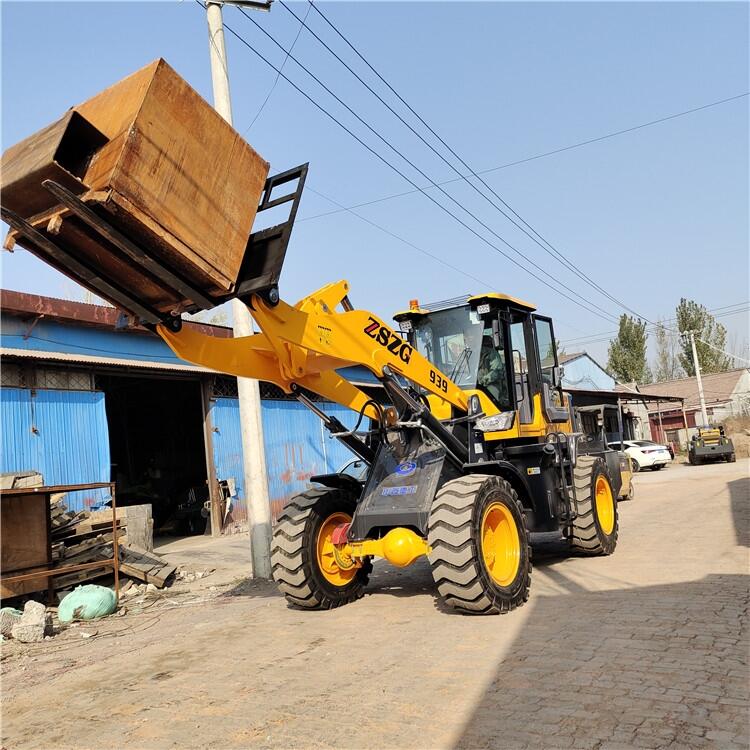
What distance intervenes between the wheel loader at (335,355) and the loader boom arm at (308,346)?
17 millimetres

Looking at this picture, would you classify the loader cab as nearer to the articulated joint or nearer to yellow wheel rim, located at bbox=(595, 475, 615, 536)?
yellow wheel rim, located at bbox=(595, 475, 615, 536)

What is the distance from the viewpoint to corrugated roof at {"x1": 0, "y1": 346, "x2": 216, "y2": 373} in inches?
473

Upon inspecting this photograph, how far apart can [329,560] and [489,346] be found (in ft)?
10.2

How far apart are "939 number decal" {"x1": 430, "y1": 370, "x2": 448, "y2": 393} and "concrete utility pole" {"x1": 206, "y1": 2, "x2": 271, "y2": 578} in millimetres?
3187

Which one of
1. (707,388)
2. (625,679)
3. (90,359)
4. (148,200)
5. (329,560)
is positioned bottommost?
(625,679)

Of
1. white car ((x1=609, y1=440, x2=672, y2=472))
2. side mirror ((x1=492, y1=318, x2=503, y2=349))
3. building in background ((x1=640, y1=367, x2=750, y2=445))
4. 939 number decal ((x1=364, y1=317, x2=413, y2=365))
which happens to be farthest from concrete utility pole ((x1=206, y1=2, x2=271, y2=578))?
building in background ((x1=640, y1=367, x2=750, y2=445))

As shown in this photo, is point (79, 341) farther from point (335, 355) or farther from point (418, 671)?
point (418, 671)

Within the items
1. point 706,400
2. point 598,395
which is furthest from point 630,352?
point 598,395

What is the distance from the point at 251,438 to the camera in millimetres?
9516

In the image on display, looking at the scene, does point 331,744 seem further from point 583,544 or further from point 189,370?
point 189,370

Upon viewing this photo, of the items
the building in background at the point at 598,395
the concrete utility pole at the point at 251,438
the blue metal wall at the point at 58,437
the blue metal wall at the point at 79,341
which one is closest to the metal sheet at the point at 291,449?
the blue metal wall at the point at 79,341

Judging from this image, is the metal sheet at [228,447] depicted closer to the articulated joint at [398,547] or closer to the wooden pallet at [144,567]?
the wooden pallet at [144,567]

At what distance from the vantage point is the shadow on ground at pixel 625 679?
342cm

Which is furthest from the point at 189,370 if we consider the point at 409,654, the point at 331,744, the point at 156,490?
the point at 331,744
